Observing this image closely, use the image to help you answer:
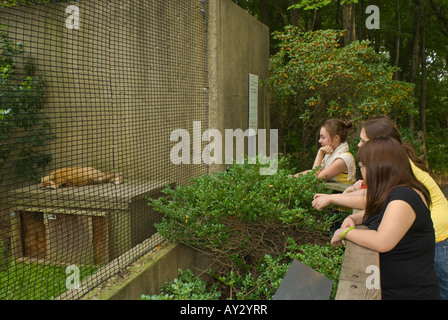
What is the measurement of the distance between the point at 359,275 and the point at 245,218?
6.02 ft

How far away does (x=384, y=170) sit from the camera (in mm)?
2275

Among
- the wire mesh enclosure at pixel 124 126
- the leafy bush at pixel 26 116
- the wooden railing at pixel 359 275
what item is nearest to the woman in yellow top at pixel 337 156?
the wire mesh enclosure at pixel 124 126

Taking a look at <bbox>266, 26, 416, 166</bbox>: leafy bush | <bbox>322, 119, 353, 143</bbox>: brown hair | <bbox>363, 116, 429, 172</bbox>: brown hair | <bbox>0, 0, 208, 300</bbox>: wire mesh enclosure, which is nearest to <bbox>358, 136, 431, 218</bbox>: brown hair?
<bbox>363, 116, 429, 172</bbox>: brown hair

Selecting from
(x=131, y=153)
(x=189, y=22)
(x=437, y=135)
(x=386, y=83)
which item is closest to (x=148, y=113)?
(x=131, y=153)

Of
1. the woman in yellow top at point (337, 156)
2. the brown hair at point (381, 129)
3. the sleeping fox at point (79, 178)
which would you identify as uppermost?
the brown hair at point (381, 129)

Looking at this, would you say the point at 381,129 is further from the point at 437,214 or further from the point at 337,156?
the point at 337,156

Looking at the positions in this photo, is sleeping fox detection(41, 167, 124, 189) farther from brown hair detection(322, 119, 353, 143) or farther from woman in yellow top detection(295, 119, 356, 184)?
brown hair detection(322, 119, 353, 143)

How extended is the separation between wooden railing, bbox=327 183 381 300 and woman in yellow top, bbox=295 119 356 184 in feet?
6.60

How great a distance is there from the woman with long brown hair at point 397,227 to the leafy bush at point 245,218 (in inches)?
49.8

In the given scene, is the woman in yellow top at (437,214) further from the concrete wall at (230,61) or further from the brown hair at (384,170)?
the concrete wall at (230,61)

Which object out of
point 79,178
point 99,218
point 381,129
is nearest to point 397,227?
point 381,129

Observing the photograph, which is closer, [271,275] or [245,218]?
[271,275]

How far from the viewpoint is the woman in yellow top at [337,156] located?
13.8 ft

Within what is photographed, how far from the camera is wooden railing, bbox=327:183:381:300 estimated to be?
1.77 m
